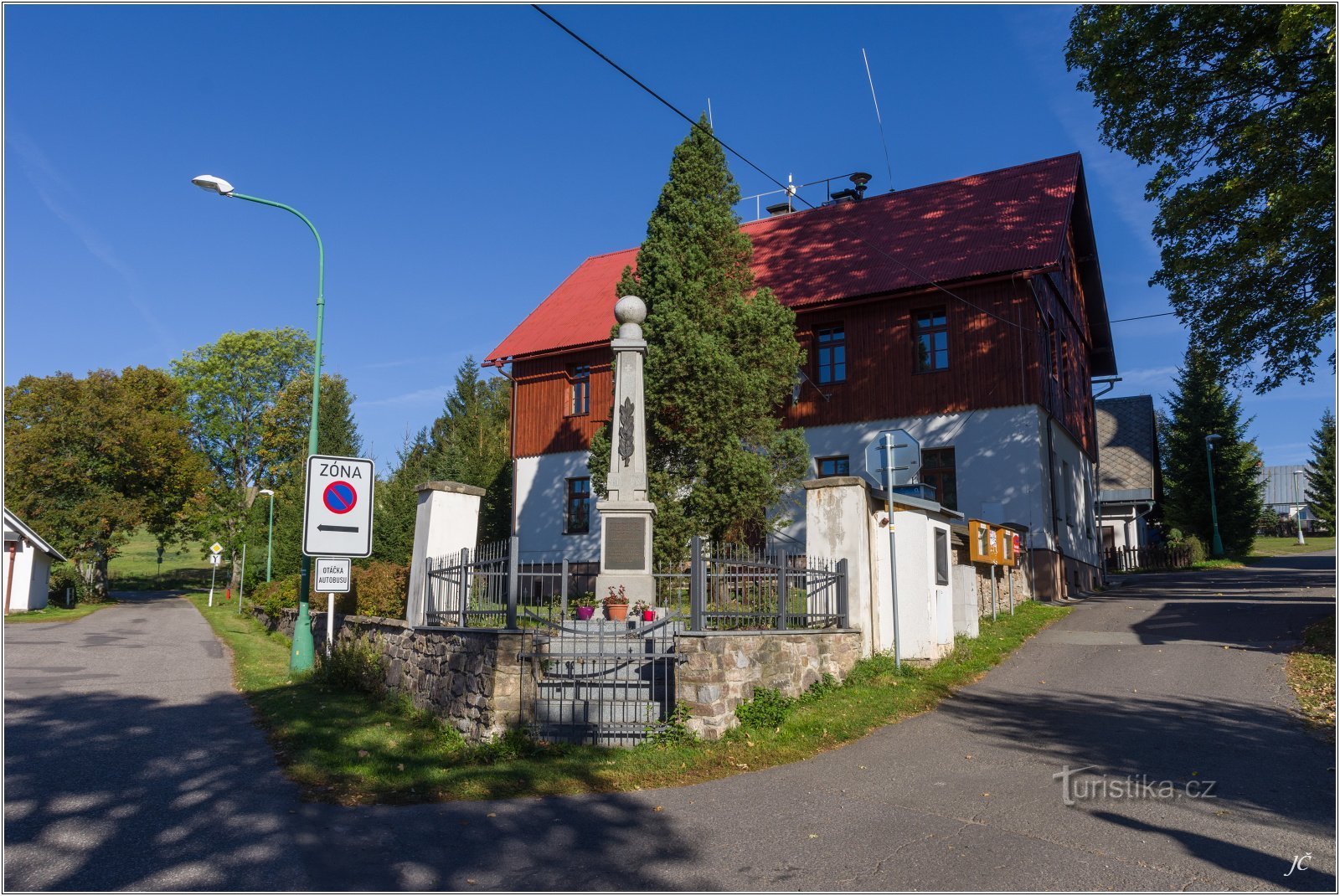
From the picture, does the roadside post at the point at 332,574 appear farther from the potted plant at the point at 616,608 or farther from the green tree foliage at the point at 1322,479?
the green tree foliage at the point at 1322,479

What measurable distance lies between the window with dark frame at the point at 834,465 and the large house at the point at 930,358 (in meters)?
0.05

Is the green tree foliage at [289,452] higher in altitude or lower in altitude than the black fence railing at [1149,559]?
higher

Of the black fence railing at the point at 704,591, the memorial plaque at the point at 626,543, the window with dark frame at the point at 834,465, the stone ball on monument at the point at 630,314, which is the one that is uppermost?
the stone ball on monument at the point at 630,314

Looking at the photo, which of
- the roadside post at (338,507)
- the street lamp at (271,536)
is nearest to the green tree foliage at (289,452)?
the street lamp at (271,536)

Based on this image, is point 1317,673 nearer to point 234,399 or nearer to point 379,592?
point 379,592

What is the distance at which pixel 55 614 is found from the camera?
32.3 metres

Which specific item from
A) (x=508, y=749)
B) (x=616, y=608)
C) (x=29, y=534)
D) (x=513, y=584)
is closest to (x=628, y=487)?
(x=616, y=608)

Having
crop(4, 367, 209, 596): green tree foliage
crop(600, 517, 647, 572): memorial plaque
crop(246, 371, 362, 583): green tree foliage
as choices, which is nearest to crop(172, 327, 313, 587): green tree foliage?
crop(246, 371, 362, 583): green tree foliage

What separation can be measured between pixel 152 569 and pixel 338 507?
231ft

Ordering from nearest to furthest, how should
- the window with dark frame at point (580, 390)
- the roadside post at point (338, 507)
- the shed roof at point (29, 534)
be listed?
1. the roadside post at point (338, 507)
2. the window with dark frame at point (580, 390)
3. the shed roof at point (29, 534)

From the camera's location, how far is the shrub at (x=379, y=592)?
57.7 ft

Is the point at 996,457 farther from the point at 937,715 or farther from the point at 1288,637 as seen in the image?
the point at 937,715

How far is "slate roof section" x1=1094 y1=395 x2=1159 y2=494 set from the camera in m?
42.1

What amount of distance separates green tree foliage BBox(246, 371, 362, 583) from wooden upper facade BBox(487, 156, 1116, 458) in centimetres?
885
